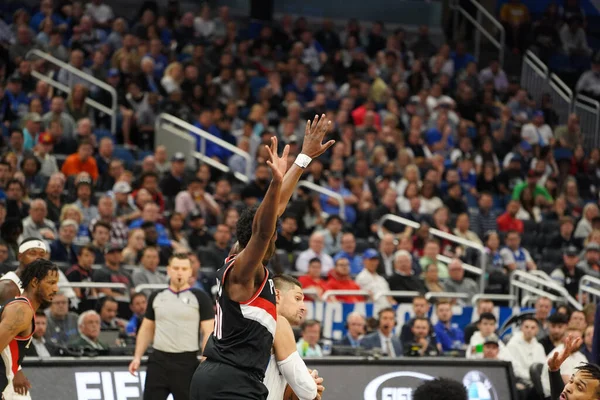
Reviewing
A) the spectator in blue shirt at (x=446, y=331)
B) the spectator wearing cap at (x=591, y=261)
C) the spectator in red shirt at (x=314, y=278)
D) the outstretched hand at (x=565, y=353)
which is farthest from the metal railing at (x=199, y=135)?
the outstretched hand at (x=565, y=353)

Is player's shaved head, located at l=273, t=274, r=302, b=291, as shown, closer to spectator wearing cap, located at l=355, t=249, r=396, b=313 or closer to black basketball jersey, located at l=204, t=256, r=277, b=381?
black basketball jersey, located at l=204, t=256, r=277, b=381

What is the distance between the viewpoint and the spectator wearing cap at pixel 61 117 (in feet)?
54.8

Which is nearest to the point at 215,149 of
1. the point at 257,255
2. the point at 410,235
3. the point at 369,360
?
the point at 410,235

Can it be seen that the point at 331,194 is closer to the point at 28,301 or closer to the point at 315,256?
the point at 315,256

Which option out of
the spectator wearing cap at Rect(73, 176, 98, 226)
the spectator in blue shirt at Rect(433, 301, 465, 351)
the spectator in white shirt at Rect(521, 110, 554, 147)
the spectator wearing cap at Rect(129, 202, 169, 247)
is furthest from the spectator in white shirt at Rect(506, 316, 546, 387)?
the spectator in white shirt at Rect(521, 110, 554, 147)

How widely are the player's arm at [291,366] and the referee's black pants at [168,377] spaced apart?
3.39 meters

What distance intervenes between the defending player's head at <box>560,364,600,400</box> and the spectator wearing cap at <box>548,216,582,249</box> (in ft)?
38.9

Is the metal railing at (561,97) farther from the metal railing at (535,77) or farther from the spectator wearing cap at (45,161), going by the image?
the spectator wearing cap at (45,161)

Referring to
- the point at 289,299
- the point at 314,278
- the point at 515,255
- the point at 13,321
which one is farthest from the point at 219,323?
the point at 515,255

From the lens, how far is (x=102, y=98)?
1822 cm

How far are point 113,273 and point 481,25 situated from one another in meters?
14.8

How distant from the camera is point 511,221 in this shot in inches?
732

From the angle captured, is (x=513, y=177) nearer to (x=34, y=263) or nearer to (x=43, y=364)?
(x=43, y=364)

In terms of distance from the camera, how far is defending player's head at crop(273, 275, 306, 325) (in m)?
6.79
